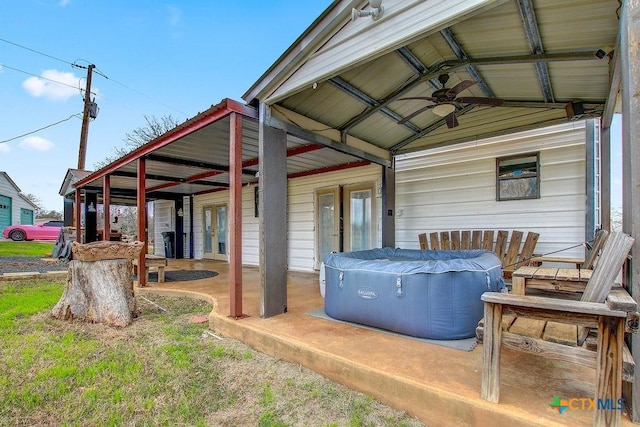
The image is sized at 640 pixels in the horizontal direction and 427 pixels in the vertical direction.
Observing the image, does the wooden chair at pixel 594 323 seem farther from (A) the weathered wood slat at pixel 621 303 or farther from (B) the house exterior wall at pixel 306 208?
(B) the house exterior wall at pixel 306 208

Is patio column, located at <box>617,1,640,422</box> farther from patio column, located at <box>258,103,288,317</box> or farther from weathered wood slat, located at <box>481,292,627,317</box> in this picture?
patio column, located at <box>258,103,288,317</box>

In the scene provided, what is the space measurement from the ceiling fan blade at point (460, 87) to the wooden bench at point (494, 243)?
7.67 ft

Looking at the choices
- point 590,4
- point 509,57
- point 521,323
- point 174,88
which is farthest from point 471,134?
point 174,88

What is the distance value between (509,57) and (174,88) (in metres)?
22.3

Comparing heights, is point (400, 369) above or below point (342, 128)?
below

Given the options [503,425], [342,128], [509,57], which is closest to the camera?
[503,425]

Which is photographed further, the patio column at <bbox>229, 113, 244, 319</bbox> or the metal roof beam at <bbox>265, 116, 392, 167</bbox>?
the metal roof beam at <bbox>265, 116, 392, 167</bbox>

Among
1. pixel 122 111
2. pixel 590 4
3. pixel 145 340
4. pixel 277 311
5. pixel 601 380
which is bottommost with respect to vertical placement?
pixel 145 340

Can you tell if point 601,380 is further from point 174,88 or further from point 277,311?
point 174,88

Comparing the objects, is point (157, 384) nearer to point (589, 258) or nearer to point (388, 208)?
point (589, 258)

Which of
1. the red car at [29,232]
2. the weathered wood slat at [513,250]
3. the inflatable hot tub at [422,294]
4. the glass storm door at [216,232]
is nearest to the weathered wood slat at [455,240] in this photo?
the weathered wood slat at [513,250]

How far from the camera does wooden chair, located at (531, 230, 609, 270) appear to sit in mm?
2797

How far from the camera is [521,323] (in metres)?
2.52

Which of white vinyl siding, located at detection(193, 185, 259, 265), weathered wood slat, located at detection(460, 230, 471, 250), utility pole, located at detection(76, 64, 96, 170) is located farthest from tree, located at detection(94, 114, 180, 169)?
weathered wood slat, located at detection(460, 230, 471, 250)
